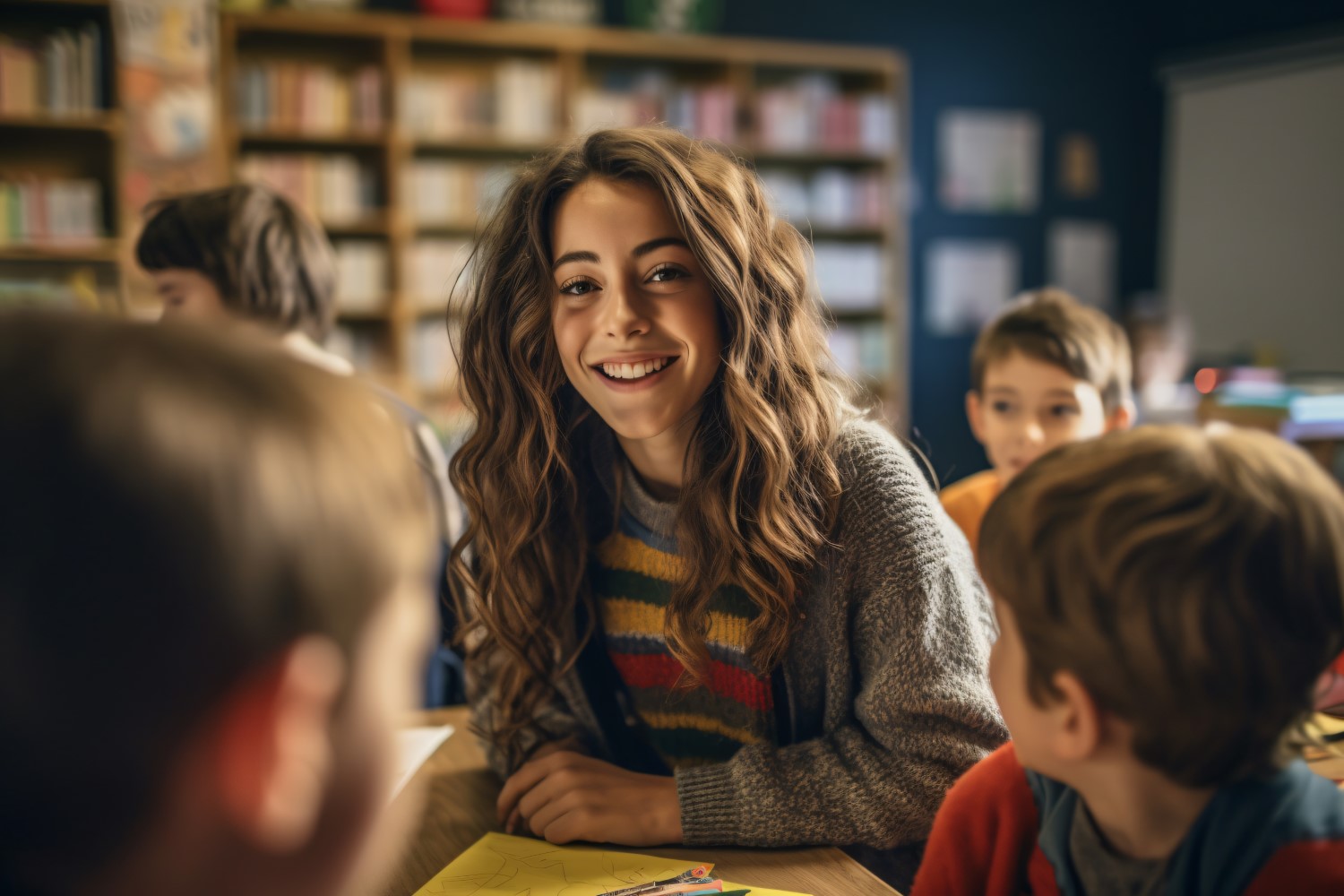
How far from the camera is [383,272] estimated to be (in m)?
4.57

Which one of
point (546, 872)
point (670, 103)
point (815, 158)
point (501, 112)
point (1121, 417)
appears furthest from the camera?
point (815, 158)

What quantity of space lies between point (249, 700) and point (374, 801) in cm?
10

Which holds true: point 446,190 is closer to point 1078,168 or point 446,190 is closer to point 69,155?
point 69,155

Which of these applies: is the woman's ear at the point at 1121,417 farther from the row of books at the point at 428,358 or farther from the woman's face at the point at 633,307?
the row of books at the point at 428,358

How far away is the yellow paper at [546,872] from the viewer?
3.08 feet

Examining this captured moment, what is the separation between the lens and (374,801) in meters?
0.48

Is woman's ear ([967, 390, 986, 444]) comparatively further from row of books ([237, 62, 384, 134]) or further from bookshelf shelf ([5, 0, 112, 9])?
bookshelf shelf ([5, 0, 112, 9])

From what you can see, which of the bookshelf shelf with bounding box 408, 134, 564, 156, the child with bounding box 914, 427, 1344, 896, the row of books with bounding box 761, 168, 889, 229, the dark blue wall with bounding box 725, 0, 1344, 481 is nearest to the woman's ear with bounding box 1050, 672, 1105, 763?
the child with bounding box 914, 427, 1344, 896

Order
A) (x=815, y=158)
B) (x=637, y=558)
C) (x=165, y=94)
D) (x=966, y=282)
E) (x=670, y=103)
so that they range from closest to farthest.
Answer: (x=637, y=558) → (x=165, y=94) → (x=670, y=103) → (x=815, y=158) → (x=966, y=282)

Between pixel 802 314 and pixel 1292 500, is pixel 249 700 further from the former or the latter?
pixel 802 314

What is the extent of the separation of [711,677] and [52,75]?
3989 mm

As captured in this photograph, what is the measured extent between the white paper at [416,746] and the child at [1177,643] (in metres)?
0.71

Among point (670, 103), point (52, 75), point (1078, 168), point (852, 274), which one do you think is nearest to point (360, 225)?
point (52, 75)

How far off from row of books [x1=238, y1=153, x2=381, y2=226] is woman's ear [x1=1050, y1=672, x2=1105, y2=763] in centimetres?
419
